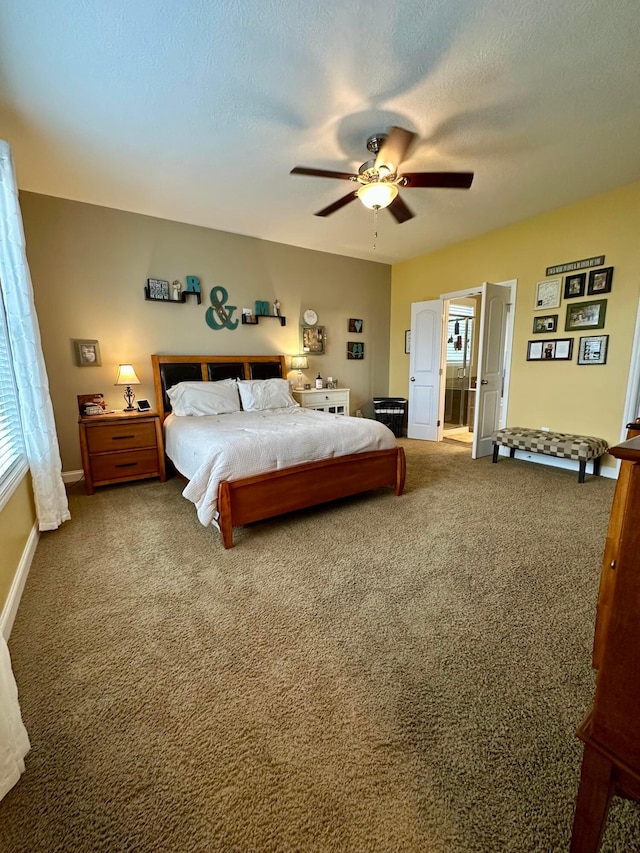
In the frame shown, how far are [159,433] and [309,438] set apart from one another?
6.19 feet

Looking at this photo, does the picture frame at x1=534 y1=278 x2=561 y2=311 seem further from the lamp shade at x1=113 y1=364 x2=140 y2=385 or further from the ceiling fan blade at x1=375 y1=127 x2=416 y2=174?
the lamp shade at x1=113 y1=364 x2=140 y2=385

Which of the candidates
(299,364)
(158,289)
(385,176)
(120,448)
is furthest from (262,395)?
(385,176)

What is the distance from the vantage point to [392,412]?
5910 mm

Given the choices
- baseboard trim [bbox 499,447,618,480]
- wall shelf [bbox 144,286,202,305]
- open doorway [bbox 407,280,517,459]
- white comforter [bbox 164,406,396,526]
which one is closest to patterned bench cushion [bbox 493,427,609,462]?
baseboard trim [bbox 499,447,618,480]

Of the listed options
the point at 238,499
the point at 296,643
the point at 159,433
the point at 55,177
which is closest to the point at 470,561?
the point at 296,643

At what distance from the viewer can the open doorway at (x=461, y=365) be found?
6.93m

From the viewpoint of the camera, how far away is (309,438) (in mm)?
2787

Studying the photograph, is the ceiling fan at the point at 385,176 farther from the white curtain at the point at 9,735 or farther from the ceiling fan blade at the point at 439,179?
the white curtain at the point at 9,735

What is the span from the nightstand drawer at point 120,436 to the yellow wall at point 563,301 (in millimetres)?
4359

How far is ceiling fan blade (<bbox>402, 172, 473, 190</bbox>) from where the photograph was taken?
7.70 feet

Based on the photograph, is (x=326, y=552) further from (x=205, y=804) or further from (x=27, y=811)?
(x=27, y=811)

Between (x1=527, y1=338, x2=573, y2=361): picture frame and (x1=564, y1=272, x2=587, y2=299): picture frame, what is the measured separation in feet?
1.55

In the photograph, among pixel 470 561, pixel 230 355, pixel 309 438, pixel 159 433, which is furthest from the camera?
pixel 230 355

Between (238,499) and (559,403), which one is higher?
(559,403)
